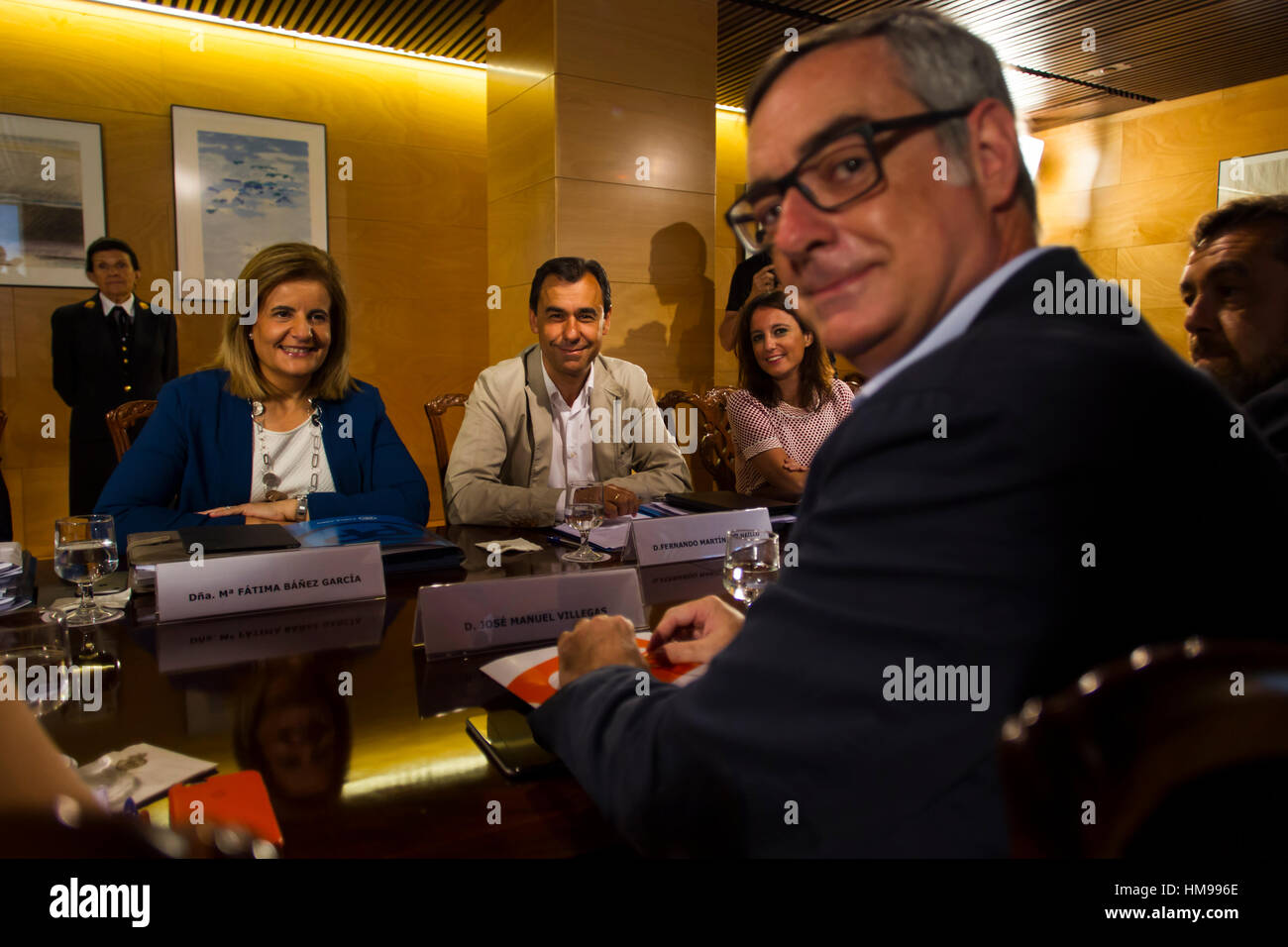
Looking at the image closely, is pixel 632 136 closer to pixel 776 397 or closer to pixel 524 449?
pixel 776 397

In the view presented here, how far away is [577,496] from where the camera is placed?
181cm

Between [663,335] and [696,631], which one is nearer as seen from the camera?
[696,631]

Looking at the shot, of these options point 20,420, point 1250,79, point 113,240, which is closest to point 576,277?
point 113,240

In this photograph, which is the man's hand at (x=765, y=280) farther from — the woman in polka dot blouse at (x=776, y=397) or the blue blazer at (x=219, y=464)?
the blue blazer at (x=219, y=464)

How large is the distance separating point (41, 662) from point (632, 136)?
4026 mm

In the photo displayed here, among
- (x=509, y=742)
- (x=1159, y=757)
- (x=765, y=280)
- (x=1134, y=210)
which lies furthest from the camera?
(x=1134, y=210)

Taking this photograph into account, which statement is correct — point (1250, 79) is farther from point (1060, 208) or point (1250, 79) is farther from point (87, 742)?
point (87, 742)

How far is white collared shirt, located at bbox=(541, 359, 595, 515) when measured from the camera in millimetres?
2928

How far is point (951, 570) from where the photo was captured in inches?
23.5

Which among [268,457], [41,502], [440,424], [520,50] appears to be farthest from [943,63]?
[41,502]

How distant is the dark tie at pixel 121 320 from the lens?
446cm

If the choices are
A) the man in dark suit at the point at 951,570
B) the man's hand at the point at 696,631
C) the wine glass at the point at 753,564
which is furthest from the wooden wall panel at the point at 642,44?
the man in dark suit at the point at 951,570

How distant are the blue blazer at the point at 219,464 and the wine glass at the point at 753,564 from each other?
3.93 ft
